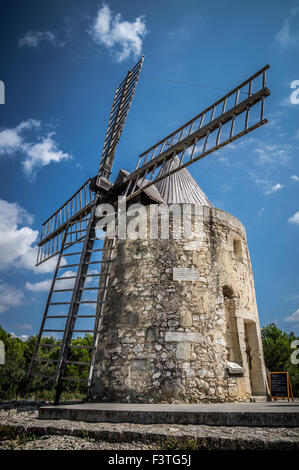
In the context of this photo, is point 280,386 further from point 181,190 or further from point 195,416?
point 181,190

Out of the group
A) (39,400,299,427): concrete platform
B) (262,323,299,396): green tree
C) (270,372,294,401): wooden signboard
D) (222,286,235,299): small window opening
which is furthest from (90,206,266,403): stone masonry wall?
(262,323,299,396): green tree

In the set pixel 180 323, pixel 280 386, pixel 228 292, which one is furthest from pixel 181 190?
pixel 280 386

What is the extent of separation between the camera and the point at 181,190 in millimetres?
9266

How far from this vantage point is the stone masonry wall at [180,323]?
5496 mm

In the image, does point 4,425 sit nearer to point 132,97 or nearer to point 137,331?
point 137,331

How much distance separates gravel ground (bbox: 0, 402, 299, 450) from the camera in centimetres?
276

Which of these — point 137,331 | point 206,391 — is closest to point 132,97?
point 137,331

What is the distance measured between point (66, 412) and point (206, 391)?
2720 millimetres

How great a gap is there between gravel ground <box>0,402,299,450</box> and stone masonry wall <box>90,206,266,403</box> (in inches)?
78.8

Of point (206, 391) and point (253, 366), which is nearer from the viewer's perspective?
point (206, 391)

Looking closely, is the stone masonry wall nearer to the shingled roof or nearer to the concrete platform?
the concrete platform

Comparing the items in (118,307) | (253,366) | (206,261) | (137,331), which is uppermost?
(206,261)

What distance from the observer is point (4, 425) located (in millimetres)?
3867

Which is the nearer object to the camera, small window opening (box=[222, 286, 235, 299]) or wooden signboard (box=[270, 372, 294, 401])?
wooden signboard (box=[270, 372, 294, 401])
